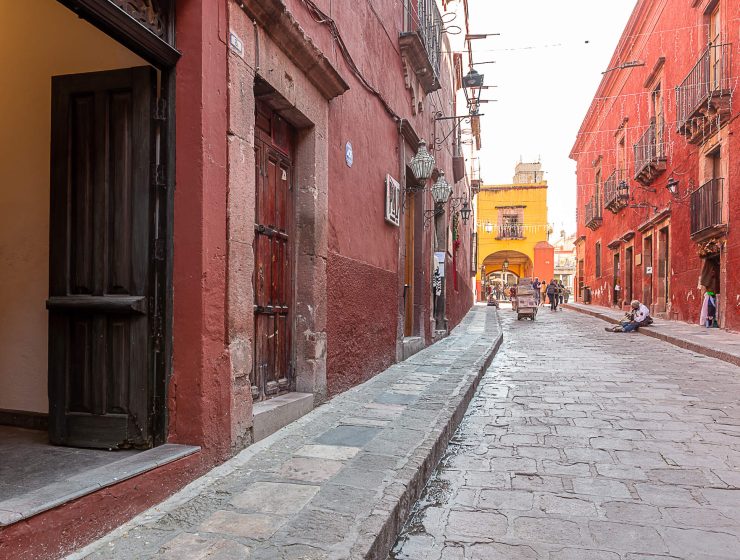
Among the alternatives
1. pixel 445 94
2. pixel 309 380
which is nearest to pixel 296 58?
pixel 309 380

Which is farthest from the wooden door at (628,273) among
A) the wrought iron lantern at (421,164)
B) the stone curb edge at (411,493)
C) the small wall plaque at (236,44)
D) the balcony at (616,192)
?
the small wall plaque at (236,44)

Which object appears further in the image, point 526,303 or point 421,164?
point 526,303

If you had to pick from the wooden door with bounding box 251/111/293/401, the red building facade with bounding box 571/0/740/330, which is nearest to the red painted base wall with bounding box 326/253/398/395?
the wooden door with bounding box 251/111/293/401

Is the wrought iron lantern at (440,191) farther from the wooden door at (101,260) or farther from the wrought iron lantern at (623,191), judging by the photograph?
the wrought iron lantern at (623,191)

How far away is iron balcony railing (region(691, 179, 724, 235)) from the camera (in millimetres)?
13582

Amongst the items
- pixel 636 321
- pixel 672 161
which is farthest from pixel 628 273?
pixel 636 321

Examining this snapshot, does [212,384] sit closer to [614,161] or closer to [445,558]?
[445,558]

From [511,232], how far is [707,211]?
83.2ft

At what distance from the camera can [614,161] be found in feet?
83.6

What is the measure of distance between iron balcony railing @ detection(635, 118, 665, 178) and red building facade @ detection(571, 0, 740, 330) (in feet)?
0.13

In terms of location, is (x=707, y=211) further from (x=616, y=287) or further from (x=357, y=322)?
(x=357, y=322)

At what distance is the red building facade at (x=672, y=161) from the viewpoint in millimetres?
13180

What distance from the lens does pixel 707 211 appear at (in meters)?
14.0

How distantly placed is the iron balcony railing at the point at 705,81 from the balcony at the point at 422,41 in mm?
6879
